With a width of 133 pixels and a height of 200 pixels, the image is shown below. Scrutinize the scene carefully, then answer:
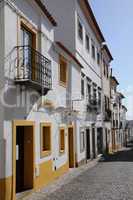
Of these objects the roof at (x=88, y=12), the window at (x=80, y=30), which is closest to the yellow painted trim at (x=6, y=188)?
the window at (x=80, y=30)

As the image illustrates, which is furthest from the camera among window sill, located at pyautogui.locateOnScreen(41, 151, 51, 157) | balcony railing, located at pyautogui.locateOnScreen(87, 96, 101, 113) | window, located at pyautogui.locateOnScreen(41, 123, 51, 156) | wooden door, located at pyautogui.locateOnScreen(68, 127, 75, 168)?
balcony railing, located at pyautogui.locateOnScreen(87, 96, 101, 113)

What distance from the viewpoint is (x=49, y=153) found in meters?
12.8

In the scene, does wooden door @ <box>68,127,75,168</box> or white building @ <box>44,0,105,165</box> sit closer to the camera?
wooden door @ <box>68,127,75,168</box>

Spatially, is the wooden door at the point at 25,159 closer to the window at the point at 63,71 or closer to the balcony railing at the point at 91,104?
A: the window at the point at 63,71

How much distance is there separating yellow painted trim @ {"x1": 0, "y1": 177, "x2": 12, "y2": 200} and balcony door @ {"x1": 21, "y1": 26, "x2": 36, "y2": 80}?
2883mm

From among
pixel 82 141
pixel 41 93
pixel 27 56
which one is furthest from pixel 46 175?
pixel 82 141

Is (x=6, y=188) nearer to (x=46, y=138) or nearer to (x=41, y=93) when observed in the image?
(x=41, y=93)

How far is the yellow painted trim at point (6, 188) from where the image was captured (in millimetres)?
8395

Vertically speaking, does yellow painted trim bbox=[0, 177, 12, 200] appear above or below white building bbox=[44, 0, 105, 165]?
below

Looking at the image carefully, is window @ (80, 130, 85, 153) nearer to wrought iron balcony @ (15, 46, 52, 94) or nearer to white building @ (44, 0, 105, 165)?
white building @ (44, 0, 105, 165)

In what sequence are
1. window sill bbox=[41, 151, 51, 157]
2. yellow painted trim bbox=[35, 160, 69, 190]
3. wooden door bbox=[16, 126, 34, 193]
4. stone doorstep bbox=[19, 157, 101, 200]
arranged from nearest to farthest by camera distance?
stone doorstep bbox=[19, 157, 101, 200] < wooden door bbox=[16, 126, 34, 193] < yellow painted trim bbox=[35, 160, 69, 190] < window sill bbox=[41, 151, 51, 157]

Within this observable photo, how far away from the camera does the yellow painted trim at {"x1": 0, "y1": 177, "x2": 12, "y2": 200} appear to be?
8.40 metres

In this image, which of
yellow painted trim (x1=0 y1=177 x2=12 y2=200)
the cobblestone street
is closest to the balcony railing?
the cobblestone street

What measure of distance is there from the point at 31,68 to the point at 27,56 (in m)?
0.43
